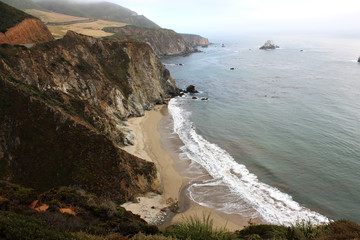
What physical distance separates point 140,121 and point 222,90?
103ft

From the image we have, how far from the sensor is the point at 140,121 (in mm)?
40688

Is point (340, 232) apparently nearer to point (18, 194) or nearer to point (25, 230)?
point (25, 230)

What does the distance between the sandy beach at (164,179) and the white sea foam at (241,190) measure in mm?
1158

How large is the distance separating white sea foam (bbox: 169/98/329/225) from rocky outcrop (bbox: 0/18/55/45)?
28.9 meters

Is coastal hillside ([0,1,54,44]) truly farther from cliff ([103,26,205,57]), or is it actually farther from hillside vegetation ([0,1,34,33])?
cliff ([103,26,205,57])

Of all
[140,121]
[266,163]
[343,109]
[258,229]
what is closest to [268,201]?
[266,163]

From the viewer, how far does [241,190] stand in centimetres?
2392

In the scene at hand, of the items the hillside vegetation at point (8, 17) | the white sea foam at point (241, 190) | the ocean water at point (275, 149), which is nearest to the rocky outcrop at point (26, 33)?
the hillside vegetation at point (8, 17)

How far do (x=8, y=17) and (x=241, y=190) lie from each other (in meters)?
42.0

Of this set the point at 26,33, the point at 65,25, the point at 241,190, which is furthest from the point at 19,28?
the point at 65,25

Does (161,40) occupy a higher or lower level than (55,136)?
higher

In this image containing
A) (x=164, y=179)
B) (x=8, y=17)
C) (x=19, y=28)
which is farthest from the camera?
(x=8, y=17)

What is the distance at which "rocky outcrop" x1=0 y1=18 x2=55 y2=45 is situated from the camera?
1350 inches

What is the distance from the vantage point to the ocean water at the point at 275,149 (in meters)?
22.2
